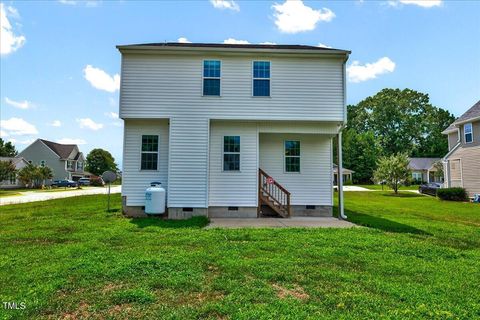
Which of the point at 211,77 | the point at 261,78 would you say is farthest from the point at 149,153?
the point at 261,78

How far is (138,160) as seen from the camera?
456 inches

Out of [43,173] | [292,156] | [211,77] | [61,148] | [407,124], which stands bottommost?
[43,173]

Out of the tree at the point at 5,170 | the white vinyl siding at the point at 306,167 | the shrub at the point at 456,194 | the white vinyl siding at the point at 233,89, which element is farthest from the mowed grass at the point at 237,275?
the tree at the point at 5,170

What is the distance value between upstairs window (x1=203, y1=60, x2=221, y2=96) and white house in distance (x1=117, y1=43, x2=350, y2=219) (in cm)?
4

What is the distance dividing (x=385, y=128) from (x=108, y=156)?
207 feet

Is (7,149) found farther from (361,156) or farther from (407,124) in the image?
(407,124)

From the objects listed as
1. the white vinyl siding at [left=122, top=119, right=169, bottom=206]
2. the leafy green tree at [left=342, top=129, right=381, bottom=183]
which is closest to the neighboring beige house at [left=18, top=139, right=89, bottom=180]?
the white vinyl siding at [left=122, top=119, right=169, bottom=206]

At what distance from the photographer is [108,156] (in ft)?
230

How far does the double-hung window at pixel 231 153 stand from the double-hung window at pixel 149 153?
109 inches

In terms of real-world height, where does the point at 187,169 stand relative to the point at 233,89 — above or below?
below

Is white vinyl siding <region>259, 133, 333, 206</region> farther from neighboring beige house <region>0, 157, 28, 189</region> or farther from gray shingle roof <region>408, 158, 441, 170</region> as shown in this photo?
gray shingle roof <region>408, 158, 441, 170</region>

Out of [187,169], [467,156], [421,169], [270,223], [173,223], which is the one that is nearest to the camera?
[173,223]

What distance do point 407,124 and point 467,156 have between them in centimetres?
4092

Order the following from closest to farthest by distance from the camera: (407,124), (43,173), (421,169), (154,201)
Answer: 1. (154,201)
2. (43,173)
3. (421,169)
4. (407,124)
